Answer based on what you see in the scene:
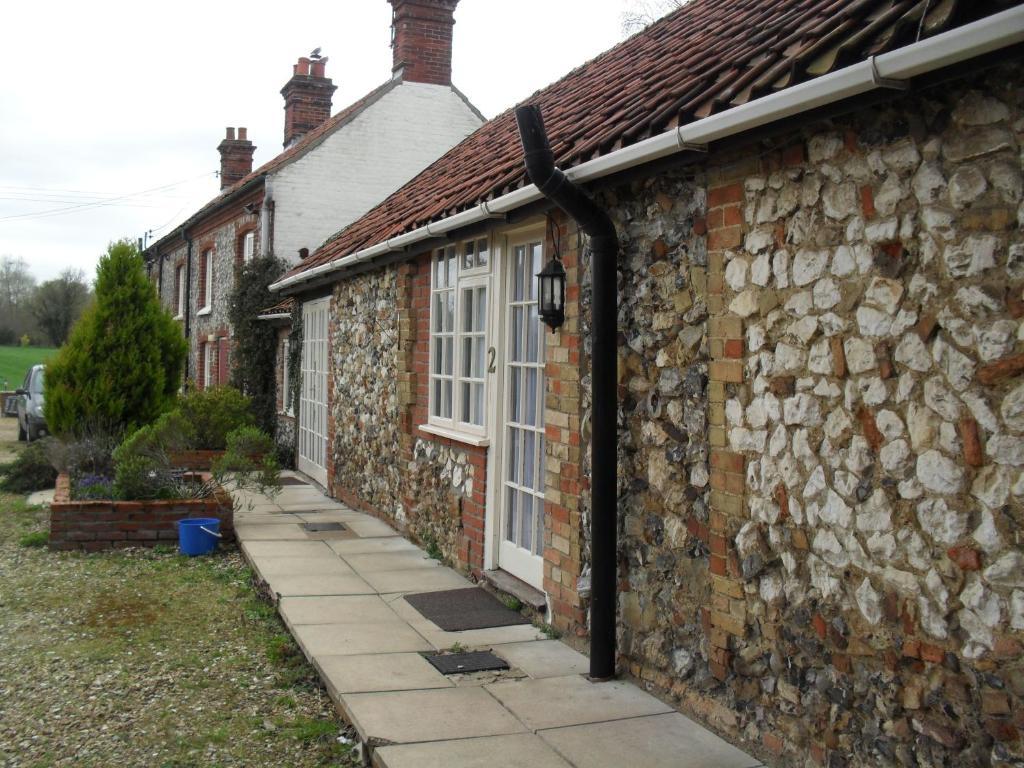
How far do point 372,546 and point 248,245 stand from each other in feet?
40.8

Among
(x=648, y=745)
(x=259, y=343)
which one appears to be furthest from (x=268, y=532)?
(x=259, y=343)

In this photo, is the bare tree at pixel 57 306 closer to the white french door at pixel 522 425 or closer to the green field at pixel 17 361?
the green field at pixel 17 361

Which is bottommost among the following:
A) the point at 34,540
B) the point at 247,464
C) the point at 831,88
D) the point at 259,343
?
the point at 34,540

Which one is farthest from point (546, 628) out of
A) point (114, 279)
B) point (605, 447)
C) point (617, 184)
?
point (114, 279)

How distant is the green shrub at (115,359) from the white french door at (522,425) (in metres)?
7.79

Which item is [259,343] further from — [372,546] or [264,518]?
[372,546]

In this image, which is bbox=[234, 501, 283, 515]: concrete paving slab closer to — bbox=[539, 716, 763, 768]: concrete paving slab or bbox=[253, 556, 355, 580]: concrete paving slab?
bbox=[253, 556, 355, 580]: concrete paving slab

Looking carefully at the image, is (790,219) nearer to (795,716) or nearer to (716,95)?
(716,95)

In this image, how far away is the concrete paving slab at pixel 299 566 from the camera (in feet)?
25.3

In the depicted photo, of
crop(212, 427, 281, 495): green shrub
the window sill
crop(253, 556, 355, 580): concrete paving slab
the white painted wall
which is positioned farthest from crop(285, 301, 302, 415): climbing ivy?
crop(253, 556, 355, 580): concrete paving slab

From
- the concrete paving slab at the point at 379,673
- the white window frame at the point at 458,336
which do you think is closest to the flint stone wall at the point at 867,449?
the concrete paving slab at the point at 379,673

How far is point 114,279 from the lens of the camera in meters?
13.4

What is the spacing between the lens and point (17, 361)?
46.7 m

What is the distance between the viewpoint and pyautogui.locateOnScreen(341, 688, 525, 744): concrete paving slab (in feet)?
14.4
